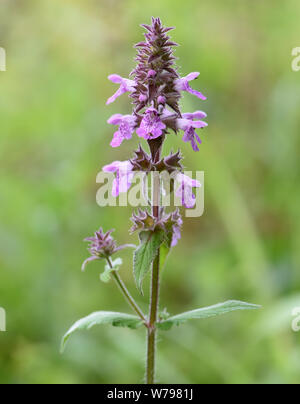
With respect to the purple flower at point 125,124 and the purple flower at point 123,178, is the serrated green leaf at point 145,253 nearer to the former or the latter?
the purple flower at point 123,178

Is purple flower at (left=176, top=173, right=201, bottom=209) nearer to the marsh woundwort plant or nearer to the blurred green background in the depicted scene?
the marsh woundwort plant

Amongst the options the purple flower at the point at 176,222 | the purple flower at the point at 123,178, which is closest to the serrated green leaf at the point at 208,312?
the purple flower at the point at 176,222

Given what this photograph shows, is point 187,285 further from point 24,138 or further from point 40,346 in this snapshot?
point 24,138

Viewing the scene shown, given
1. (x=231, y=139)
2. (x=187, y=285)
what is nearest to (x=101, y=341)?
(x=187, y=285)

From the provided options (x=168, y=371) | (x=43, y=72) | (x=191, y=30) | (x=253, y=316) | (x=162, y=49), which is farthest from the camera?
(x=43, y=72)

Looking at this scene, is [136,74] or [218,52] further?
[218,52]

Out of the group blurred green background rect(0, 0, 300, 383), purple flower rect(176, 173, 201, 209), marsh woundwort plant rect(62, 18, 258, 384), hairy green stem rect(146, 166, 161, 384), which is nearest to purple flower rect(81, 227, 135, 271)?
marsh woundwort plant rect(62, 18, 258, 384)
